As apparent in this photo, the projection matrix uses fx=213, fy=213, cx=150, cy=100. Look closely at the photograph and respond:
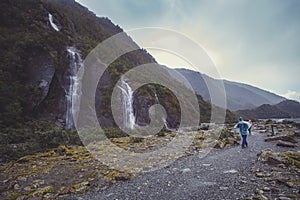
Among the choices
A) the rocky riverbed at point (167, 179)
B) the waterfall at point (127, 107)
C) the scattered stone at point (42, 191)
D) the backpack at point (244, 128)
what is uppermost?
the waterfall at point (127, 107)

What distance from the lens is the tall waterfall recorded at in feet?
74.7

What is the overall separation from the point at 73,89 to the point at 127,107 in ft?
22.7

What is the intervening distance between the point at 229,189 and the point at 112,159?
20.4 feet

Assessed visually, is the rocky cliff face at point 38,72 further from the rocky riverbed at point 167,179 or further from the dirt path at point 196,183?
the dirt path at point 196,183

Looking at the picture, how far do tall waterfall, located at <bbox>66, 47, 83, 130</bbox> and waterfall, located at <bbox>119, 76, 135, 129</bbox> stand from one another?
18.7 ft

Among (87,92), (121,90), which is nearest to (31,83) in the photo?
(87,92)

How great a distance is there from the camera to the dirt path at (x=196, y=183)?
5.32m

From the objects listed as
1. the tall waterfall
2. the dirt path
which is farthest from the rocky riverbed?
the tall waterfall

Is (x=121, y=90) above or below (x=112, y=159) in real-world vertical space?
above

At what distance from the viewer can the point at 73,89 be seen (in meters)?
Answer: 24.6

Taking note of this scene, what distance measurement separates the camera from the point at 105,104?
27.3 m

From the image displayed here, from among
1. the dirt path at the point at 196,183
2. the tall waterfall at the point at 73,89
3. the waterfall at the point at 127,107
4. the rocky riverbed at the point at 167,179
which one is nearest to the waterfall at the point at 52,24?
the tall waterfall at the point at 73,89

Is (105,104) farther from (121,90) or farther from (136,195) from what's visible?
(136,195)

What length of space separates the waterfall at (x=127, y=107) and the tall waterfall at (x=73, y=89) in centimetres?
571
